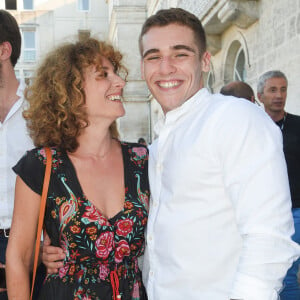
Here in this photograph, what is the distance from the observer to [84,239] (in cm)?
205

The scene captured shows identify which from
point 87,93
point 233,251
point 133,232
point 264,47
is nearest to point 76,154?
point 87,93

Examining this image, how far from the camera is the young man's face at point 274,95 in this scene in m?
4.50

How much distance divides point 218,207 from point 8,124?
144cm

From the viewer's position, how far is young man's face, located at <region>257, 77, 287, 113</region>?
14.8 ft

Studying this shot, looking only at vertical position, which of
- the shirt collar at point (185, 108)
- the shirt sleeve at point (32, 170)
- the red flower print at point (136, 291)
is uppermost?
the shirt collar at point (185, 108)

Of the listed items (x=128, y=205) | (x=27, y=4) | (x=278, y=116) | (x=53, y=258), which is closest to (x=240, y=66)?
(x=278, y=116)

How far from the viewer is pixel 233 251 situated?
5.82ft

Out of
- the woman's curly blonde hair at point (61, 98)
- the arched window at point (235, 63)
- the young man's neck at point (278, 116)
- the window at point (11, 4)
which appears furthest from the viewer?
the window at point (11, 4)

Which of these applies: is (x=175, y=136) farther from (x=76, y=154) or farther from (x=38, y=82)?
(x=38, y=82)

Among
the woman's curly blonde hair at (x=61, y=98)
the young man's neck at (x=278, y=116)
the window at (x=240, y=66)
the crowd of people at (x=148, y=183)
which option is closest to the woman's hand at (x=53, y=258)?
the crowd of people at (x=148, y=183)

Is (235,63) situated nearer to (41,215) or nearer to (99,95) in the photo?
(99,95)

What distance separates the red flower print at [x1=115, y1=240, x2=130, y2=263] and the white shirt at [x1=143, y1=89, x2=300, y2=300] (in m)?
0.10

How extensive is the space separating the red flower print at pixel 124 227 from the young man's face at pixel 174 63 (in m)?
0.59

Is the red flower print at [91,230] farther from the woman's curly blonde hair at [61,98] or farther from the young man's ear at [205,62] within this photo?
the young man's ear at [205,62]
